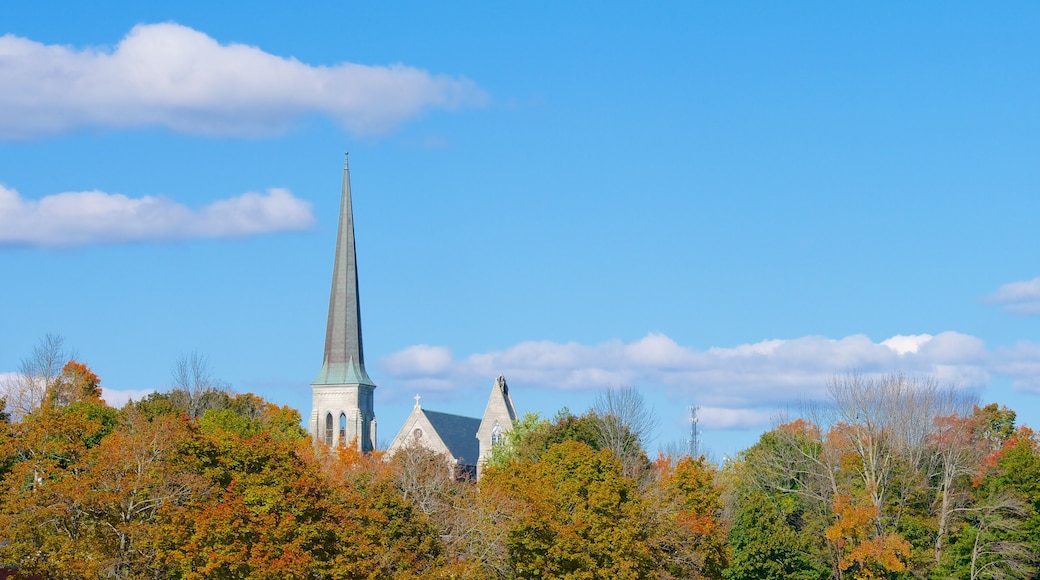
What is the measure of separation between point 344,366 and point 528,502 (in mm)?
99199

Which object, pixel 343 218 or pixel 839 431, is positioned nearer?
pixel 839 431

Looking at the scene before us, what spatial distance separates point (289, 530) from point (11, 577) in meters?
10.2

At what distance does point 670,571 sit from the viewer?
72.8 meters

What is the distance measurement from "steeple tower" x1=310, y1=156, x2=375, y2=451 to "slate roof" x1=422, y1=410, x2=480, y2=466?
757cm

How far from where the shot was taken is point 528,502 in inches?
2544

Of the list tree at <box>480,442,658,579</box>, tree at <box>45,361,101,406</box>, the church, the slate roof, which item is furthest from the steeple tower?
tree at <box>480,442,658,579</box>

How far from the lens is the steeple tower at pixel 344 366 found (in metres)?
160

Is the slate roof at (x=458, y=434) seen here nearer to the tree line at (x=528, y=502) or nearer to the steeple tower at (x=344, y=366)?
the steeple tower at (x=344, y=366)

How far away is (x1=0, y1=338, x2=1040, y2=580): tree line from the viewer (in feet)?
172

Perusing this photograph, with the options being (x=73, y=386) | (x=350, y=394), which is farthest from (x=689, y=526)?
(x=350, y=394)

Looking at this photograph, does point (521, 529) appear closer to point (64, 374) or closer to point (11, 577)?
point (11, 577)

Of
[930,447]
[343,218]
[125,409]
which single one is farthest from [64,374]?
[930,447]

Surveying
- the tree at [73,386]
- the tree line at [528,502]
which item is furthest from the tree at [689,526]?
the tree at [73,386]

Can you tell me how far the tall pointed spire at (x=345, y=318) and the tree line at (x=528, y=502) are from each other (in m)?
42.8
